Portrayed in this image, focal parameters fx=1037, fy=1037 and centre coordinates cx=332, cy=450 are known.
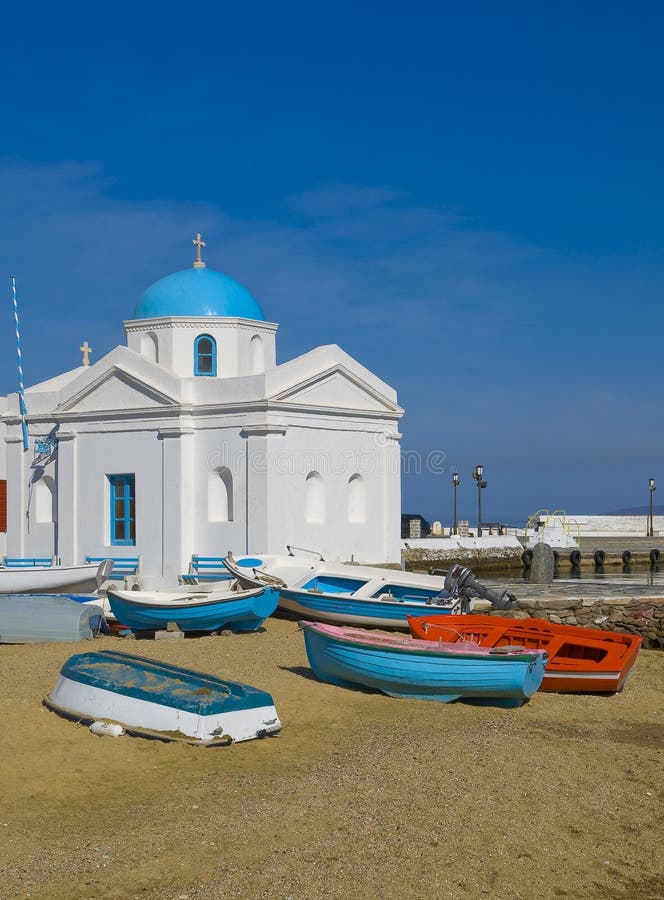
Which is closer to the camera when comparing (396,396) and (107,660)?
(107,660)

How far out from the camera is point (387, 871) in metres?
7.76

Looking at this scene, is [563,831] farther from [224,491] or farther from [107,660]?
[224,491]

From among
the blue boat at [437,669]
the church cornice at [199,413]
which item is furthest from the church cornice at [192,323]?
the blue boat at [437,669]

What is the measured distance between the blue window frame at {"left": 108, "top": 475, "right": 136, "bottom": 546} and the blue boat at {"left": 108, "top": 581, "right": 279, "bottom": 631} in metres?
5.41

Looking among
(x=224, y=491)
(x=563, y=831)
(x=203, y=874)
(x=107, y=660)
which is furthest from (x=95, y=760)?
(x=224, y=491)

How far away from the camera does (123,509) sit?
971 inches

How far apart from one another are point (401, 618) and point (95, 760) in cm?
983

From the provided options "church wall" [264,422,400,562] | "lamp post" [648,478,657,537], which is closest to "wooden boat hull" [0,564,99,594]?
"church wall" [264,422,400,562]

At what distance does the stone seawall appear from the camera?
800 inches

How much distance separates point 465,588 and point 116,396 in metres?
9.83

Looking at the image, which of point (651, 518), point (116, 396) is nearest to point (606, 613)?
point (116, 396)

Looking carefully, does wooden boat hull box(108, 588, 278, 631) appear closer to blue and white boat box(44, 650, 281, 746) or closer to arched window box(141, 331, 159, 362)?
blue and white boat box(44, 650, 281, 746)

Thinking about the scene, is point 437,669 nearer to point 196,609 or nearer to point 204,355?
point 196,609

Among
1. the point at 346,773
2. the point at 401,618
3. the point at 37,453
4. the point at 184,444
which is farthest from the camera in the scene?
the point at 37,453
